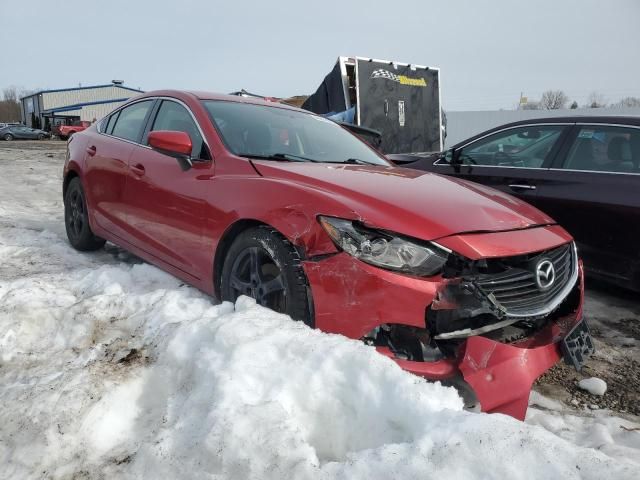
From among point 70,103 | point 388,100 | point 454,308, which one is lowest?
point 454,308

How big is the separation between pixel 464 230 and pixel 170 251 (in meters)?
1.85

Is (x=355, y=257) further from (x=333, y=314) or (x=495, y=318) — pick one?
(x=495, y=318)

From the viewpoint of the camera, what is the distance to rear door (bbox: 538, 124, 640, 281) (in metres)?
3.43

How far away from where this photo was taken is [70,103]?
5284cm

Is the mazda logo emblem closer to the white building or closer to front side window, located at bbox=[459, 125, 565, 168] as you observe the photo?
front side window, located at bbox=[459, 125, 565, 168]

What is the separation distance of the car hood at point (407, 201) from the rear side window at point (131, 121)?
61.4 inches

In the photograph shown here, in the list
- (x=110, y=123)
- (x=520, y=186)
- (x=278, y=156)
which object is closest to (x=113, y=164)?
(x=110, y=123)

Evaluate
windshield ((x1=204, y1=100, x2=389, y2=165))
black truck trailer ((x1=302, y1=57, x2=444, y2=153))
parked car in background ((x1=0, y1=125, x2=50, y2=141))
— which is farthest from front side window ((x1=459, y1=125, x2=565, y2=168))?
parked car in background ((x1=0, y1=125, x2=50, y2=141))

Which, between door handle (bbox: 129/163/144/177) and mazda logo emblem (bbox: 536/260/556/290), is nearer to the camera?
mazda logo emblem (bbox: 536/260/556/290)

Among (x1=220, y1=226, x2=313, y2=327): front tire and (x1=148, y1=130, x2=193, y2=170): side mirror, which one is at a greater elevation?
(x1=148, y1=130, x2=193, y2=170): side mirror

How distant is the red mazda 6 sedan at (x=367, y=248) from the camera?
196cm

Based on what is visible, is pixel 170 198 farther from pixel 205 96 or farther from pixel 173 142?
pixel 205 96

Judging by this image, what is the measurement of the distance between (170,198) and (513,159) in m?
2.91

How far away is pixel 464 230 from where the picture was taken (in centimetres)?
209
